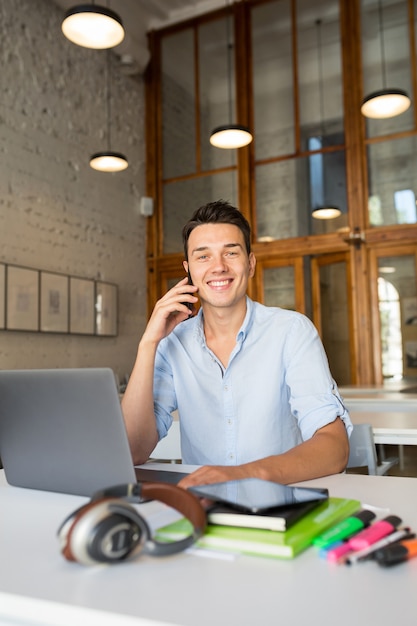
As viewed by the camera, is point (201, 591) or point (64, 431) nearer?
point (201, 591)

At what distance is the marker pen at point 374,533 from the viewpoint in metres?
0.84

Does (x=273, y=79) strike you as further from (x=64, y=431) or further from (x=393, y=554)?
(x=393, y=554)

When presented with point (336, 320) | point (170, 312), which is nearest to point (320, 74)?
point (336, 320)

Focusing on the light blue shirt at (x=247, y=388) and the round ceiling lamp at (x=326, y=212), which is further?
the round ceiling lamp at (x=326, y=212)

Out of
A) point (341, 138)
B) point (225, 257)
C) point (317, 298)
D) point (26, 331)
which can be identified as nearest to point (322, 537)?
point (225, 257)

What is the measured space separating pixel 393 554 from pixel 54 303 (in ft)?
21.1

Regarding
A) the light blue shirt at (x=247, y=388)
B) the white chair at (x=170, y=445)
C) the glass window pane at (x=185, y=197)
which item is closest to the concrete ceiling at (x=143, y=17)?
the glass window pane at (x=185, y=197)

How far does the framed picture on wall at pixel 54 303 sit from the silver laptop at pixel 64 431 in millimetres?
5533

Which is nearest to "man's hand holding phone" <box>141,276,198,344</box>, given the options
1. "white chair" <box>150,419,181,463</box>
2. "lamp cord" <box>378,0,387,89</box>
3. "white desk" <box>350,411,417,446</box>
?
"white chair" <box>150,419,181,463</box>

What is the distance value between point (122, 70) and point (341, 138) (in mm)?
3307

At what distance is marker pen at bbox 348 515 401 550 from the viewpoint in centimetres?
→ 84

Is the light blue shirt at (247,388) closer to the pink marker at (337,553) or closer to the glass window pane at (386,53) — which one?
the pink marker at (337,553)

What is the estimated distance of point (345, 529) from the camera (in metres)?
0.89

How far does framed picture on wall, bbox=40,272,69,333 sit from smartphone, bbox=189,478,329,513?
594 centimetres
